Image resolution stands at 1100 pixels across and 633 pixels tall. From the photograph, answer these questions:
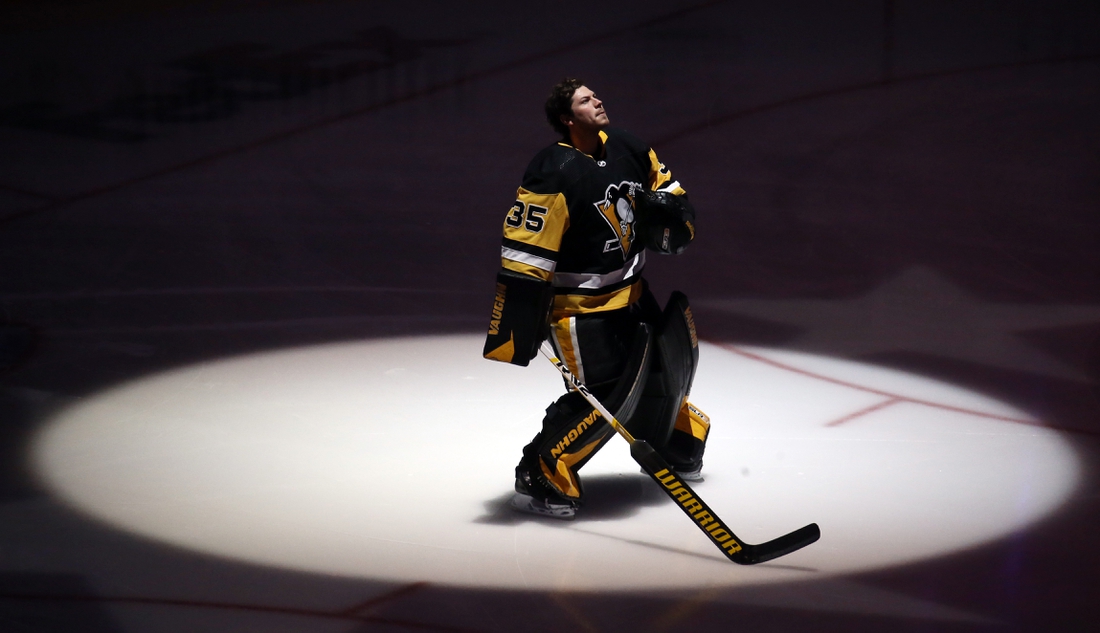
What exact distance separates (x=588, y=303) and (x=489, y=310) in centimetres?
245

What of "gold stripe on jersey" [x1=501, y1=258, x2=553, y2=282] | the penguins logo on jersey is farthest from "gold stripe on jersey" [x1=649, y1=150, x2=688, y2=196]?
"gold stripe on jersey" [x1=501, y1=258, x2=553, y2=282]

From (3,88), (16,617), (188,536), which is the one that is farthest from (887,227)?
(3,88)

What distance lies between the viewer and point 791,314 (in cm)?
580

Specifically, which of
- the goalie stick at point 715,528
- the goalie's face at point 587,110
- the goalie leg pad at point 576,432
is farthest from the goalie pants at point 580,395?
the goalie's face at point 587,110

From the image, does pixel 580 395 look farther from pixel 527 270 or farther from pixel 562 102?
pixel 562 102

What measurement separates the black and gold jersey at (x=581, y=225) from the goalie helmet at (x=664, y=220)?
0.04 m

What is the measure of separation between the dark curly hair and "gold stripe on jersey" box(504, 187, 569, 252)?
0.26m

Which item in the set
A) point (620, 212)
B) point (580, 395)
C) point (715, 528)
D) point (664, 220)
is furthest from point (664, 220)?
point (715, 528)

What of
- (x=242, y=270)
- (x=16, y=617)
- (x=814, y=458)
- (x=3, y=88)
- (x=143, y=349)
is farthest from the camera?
(x=3, y=88)

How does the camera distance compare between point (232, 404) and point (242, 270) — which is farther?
point (242, 270)

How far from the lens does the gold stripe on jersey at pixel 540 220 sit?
343cm

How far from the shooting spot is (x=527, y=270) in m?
3.45

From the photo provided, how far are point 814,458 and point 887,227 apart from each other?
2.94m

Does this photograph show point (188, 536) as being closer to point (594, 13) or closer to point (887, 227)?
point (887, 227)
